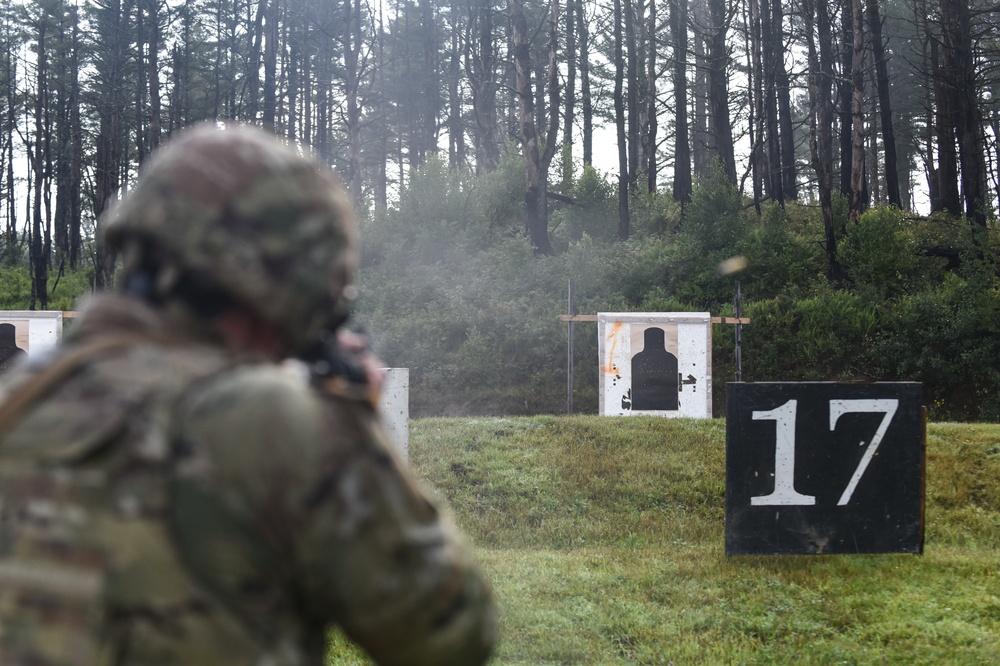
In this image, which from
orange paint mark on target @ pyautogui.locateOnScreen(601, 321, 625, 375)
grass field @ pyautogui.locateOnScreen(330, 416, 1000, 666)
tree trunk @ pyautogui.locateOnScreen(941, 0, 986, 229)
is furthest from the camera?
tree trunk @ pyautogui.locateOnScreen(941, 0, 986, 229)

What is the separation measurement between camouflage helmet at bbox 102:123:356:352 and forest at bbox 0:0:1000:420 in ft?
54.4

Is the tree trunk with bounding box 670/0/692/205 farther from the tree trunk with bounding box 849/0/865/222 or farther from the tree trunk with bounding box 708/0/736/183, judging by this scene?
the tree trunk with bounding box 849/0/865/222

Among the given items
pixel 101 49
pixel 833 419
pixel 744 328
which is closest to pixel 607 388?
pixel 744 328

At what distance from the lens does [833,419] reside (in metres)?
7.32

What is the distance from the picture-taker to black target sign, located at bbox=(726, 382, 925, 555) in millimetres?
7289

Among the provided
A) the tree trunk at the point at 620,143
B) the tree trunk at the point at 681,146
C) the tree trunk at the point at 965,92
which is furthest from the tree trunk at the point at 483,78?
the tree trunk at the point at 965,92

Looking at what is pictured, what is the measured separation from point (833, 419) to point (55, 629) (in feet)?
22.1

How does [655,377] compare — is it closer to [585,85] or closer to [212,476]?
[212,476]

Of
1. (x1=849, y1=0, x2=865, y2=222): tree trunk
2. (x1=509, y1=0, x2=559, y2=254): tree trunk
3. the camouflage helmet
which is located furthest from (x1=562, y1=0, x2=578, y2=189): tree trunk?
the camouflage helmet

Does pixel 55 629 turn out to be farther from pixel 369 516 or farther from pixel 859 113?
pixel 859 113

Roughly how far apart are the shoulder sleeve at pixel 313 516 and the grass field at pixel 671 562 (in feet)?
13.7

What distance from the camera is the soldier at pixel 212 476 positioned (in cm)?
133

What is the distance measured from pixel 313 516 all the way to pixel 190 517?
0.54ft

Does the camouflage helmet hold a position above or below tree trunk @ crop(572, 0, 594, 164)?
below
